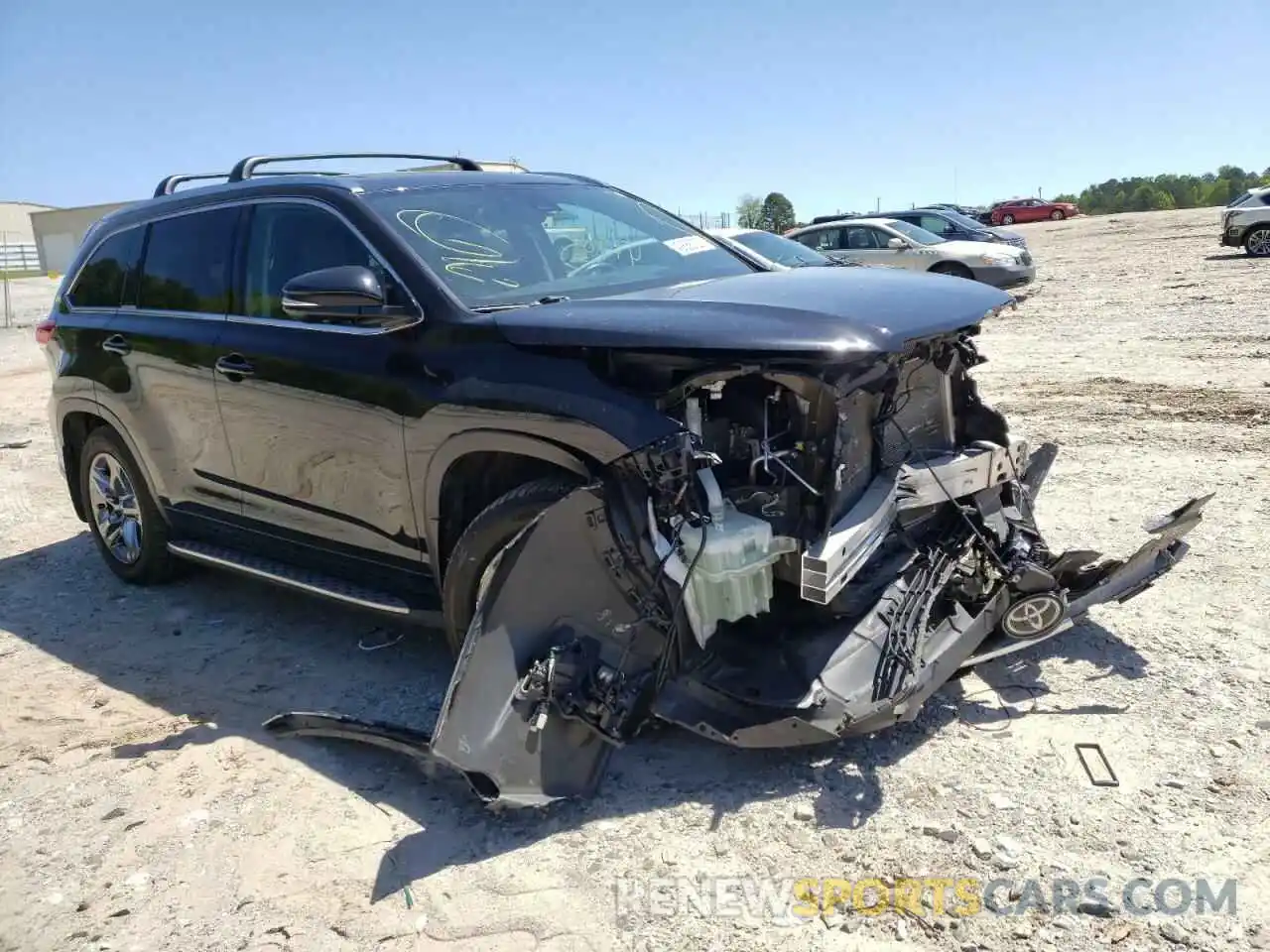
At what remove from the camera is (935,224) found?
19844mm

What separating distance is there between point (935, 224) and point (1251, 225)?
6107 mm

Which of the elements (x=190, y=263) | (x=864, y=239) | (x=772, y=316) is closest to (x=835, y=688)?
(x=772, y=316)

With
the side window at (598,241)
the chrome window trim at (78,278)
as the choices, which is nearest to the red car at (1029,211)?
the side window at (598,241)

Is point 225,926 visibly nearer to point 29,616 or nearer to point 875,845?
point 875,845

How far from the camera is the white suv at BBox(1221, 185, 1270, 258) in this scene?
1948cm

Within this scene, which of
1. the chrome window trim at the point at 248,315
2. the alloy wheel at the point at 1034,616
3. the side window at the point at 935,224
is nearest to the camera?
the alloy wheel at the point at 1034,616

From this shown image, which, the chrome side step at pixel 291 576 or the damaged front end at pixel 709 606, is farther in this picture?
the chrome side step at pixel 291 576

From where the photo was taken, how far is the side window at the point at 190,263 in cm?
448

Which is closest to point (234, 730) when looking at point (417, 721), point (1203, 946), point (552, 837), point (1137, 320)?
point (417, 721)

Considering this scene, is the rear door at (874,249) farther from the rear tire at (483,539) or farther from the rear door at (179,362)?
the rear tire at (483,539)

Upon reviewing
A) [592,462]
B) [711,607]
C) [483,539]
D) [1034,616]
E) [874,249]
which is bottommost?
[1034,616]

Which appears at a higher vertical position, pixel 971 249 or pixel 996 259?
pixel 971 249

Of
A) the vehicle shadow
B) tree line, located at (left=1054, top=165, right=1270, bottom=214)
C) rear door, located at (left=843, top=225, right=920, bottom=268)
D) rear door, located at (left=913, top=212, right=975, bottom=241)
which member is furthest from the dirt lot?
tree line, located at (left=1054, top=165, right=1270, bottom=214)

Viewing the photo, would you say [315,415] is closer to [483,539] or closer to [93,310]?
[483,539]
